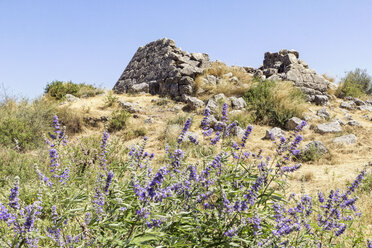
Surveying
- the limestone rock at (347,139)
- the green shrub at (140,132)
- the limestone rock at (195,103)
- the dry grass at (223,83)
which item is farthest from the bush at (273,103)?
the green shrub at (140,132)

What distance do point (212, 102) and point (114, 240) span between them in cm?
989

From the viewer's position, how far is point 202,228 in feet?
6.29

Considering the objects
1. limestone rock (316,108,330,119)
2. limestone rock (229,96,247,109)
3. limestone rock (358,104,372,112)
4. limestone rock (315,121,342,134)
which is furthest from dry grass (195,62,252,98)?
limestone rock (358,104,372,112)

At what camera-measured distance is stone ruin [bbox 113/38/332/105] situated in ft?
46.0

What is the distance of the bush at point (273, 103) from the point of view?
418 inches

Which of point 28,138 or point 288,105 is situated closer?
point 28,138

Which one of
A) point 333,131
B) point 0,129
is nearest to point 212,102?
point 333,131

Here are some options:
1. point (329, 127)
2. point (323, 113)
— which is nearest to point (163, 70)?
point (323, 113)

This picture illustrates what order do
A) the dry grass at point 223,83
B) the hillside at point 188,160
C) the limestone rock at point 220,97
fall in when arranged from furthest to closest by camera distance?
the dry grass at point 223,83
the limestone rock at point 220,97
the hillside at point 188,160

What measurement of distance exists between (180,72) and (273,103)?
17.6ft

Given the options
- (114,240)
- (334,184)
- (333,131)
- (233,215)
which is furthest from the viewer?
(333,131)

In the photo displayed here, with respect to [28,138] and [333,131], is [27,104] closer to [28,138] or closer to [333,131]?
[28,138]

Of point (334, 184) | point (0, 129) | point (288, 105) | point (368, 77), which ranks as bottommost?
point (334, 184)

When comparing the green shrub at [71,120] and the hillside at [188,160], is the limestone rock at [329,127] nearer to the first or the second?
the hillside at [188,160]
